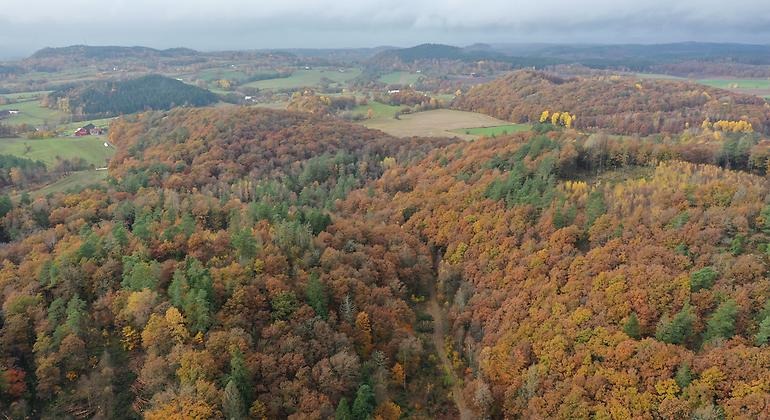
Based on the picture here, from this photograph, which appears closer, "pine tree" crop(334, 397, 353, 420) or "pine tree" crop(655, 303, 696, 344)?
"pine tree" crop(334, 397, 353, 420)

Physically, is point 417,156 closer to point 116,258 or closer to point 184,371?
point 116,258

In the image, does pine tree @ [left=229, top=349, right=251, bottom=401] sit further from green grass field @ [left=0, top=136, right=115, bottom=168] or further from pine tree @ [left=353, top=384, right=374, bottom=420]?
green grass field @ [left=0, top=136, right=115, bottom=168]

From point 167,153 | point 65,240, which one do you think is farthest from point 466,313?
point 167,153

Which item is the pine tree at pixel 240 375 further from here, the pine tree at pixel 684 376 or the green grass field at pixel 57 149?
the green grass field at pixel 57 149

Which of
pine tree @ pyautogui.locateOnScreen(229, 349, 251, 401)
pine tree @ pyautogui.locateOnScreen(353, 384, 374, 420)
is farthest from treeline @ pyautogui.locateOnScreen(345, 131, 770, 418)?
pine tree @ pyautogui.locateOnScreen(229, 349, 251, 401)

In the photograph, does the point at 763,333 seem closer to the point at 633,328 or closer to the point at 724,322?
the point at 724,322

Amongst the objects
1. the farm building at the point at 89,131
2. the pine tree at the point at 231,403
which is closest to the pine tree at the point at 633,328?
the pine tree at the point at 231,403
